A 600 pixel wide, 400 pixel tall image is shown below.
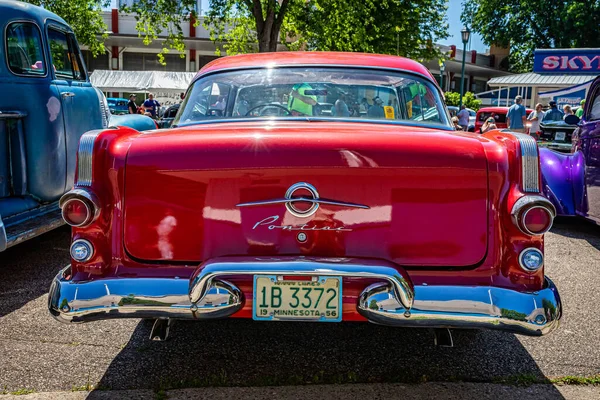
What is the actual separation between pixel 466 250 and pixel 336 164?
712 mm

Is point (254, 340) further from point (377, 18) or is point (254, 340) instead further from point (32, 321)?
point (377, 18)

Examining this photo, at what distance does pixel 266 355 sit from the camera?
11.5 feet

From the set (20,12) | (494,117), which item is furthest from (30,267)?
(494,117)

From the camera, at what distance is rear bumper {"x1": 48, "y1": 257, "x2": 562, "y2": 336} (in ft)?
8.72

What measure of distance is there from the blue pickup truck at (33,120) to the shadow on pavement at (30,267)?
1.13 feet

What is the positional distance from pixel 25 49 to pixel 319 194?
13.2 feet

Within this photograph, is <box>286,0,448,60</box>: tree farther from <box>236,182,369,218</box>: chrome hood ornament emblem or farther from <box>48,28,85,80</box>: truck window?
<box>236,182,369,218</box>: chrome hood ornament emblem

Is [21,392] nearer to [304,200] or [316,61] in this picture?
[304,200]

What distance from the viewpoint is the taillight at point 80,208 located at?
113 inches

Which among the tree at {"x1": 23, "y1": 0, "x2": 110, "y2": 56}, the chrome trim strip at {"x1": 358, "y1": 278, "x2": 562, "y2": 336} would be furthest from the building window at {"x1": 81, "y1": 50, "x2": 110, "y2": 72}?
the chrome trim strip at {"x1": 358, "y1": 278, "x2": 562, "y2": 336}

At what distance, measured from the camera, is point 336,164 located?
2783mm

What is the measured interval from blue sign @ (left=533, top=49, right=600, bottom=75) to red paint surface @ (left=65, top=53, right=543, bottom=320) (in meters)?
24.8

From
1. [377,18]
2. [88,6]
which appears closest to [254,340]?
[377,18]

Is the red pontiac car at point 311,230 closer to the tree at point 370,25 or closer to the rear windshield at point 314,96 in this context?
the rear windshield at point 314,96
